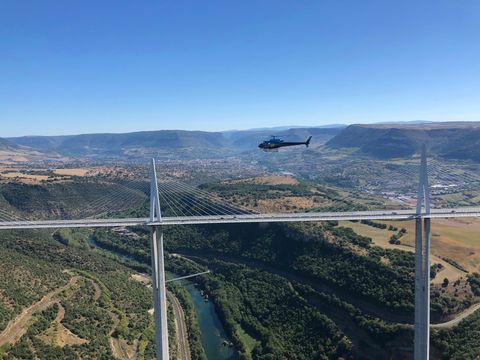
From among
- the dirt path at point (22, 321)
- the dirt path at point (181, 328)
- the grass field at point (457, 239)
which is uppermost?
the grass field at point (457, 239)

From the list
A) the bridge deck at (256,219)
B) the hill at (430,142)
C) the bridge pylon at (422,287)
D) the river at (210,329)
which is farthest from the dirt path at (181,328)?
the hill at (430,142)

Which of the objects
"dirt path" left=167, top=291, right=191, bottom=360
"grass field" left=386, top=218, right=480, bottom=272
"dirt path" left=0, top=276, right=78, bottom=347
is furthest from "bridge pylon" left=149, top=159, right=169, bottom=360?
"grass field" left=386, top=218, right=480, bottom=272

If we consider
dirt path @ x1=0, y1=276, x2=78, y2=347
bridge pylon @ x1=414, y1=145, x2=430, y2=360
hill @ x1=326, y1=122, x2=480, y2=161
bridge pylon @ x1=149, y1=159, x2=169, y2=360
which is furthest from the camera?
hill @ x1=326, y1=122, x2=480, y2=161

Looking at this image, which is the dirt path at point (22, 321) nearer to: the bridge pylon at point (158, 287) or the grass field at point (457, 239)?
the bridge pylon at point (158, 287)

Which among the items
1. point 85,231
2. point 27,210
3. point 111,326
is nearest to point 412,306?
Answer: point 111,326

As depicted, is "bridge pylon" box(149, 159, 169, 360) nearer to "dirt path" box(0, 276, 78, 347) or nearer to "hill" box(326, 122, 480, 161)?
"dirt path" box(0, 276, 78, 347)

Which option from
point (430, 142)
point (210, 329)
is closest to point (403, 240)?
point (210, 329)
